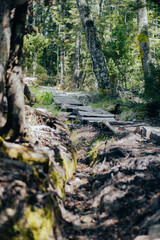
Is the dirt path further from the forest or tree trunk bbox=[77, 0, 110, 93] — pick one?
tree trunk bbox=[77, 0, 110, 93]

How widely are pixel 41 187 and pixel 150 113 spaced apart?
568 cm

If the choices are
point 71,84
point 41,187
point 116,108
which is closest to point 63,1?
point 71,84

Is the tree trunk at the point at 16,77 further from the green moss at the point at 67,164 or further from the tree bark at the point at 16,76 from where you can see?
the green moss at the point at 67,164

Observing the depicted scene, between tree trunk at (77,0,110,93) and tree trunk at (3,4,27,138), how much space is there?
7.60 metres

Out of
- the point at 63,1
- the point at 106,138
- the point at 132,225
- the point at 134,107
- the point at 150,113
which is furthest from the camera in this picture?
the point at 63,1

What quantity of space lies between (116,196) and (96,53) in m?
9.14

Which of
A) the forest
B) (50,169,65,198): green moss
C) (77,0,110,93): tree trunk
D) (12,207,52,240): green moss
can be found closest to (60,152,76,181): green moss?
the forest

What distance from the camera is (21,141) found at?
257 cm

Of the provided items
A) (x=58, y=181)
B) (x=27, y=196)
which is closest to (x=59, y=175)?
(x=58, y=181)

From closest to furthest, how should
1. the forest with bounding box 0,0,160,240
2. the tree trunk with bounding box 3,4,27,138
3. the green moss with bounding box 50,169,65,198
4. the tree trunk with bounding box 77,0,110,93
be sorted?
the forest with bounding box 0,0,160,240 < the green moss with bounding box 50,169,65,198 < the tree trunk with bounding box 3,4,27,138 < the tree trunk with bounding box 77,0,110,93

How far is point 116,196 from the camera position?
2100 mm

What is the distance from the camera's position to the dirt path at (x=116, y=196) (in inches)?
68.3

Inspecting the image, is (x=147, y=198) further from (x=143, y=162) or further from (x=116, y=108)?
(x=116, y=108)

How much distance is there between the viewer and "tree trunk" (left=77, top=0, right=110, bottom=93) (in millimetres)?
10164
